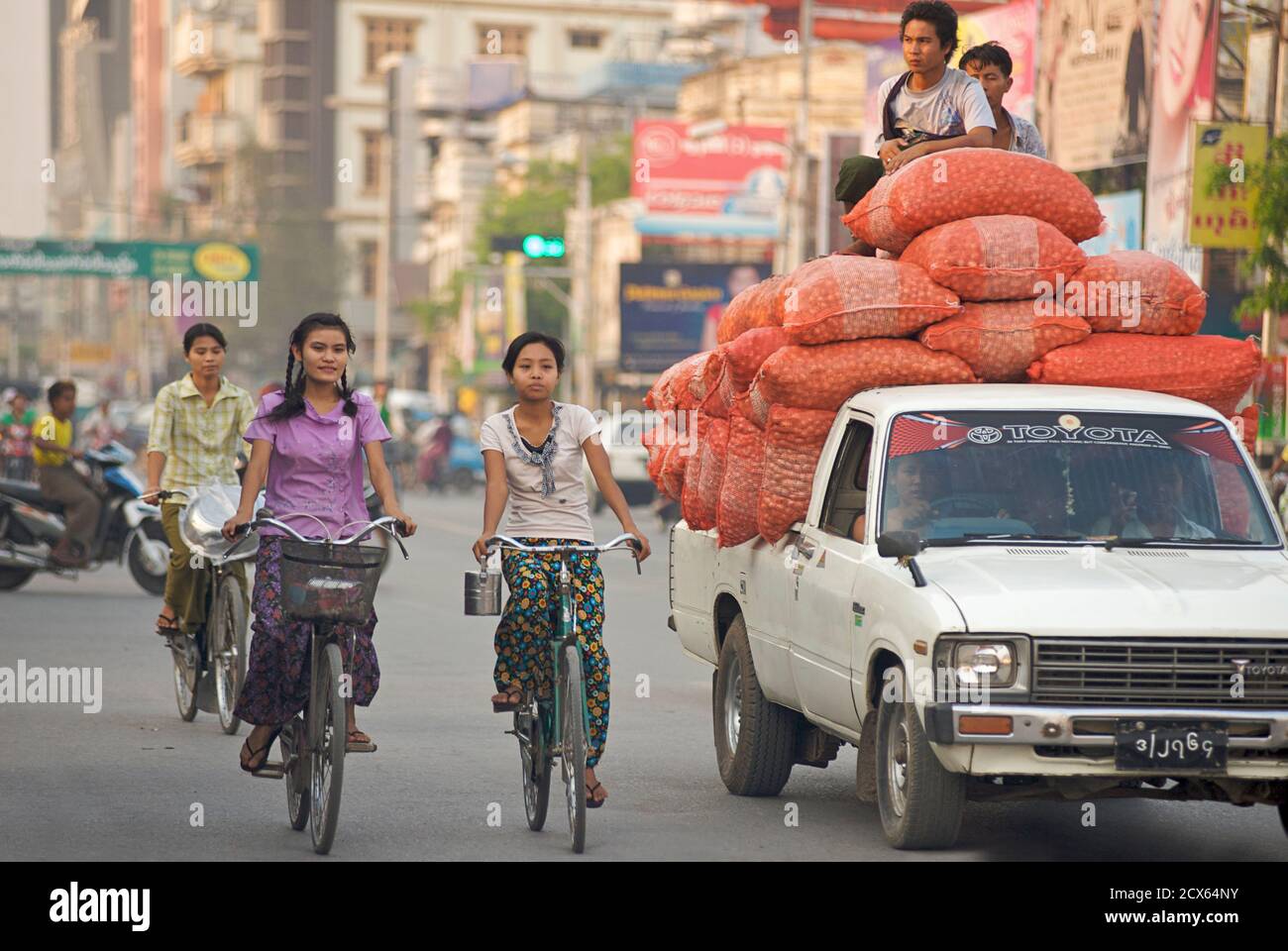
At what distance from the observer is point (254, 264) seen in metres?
60.5

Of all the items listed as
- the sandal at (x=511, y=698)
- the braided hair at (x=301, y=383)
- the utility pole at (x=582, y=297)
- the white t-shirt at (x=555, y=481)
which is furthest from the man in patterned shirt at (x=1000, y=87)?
the utility pole at (x=582, y=297)

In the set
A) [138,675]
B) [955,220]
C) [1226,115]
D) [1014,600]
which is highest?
[1226,115]

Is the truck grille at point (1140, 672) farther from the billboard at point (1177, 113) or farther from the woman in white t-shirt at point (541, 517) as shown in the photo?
the billboard at point (1177, 113)

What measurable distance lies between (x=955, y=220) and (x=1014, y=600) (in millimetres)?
2246

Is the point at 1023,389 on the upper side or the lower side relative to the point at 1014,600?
upper

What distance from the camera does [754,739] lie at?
367 inches

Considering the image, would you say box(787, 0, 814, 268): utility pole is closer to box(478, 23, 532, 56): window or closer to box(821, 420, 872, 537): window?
box(821, 420, 872, 537): window

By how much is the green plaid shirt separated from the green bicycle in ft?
12.8

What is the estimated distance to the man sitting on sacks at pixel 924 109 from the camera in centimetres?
1012

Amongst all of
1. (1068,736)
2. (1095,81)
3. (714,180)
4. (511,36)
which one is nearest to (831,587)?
(1068,736)

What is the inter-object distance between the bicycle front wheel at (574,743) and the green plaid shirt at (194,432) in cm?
427

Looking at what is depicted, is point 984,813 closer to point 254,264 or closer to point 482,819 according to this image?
point 482,819
